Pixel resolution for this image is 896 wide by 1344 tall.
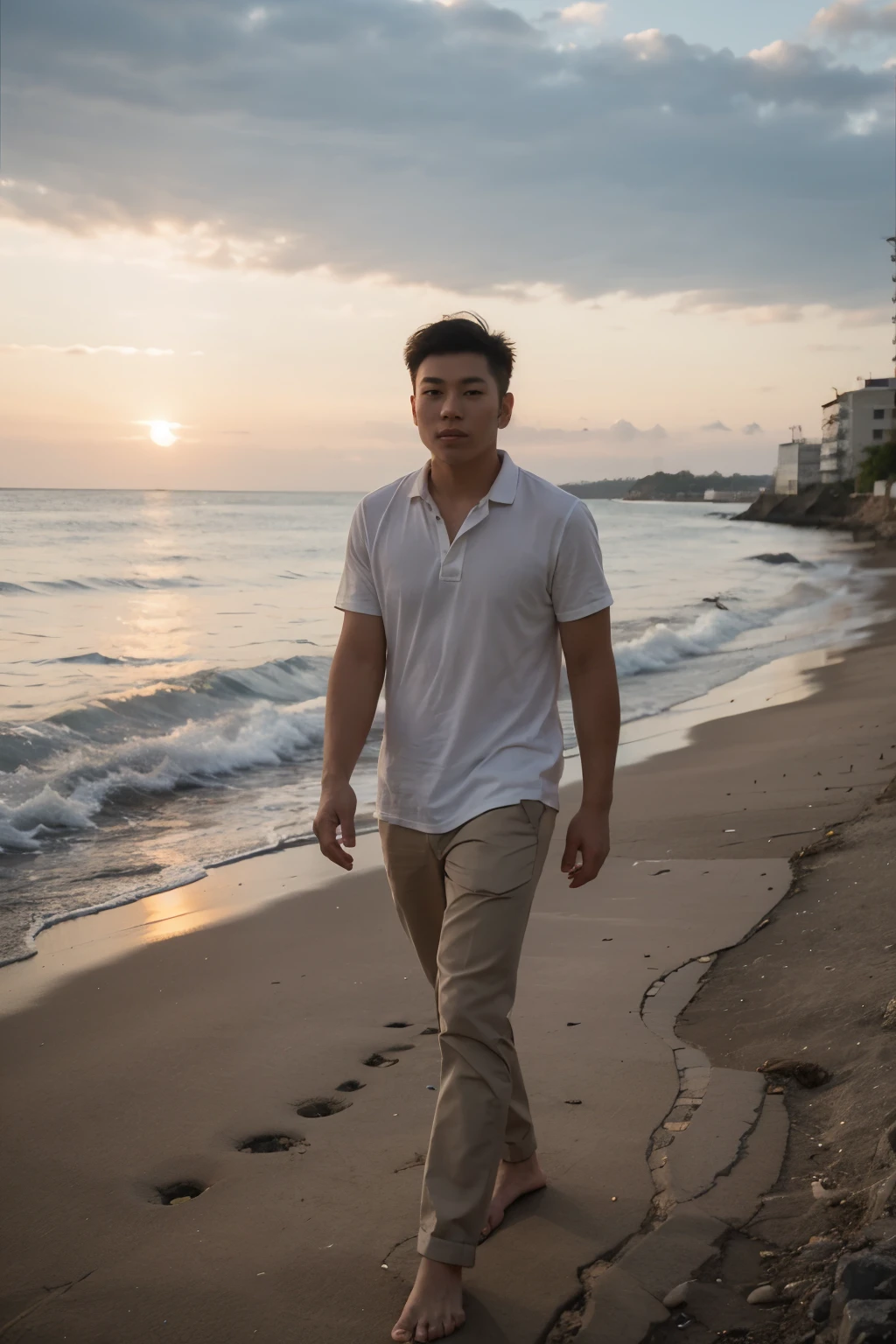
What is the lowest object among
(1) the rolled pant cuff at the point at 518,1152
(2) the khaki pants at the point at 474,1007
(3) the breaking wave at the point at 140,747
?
(3) the breaking wave at the point at 140,747

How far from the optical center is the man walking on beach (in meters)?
2.51

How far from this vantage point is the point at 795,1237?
8.62ft

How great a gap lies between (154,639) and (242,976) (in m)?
14.7

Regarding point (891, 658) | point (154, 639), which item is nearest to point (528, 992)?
point (891, 658)

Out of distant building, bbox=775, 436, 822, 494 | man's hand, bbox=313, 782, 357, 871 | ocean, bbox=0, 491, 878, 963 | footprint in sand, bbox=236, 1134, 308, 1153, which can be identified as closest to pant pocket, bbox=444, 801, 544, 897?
man's hand, bbox=313, 782, 357, 871

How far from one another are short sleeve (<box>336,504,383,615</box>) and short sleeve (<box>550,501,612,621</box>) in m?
0.46

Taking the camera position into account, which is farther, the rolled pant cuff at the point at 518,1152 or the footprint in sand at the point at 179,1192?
the footprint in sand at the point at 179,1192

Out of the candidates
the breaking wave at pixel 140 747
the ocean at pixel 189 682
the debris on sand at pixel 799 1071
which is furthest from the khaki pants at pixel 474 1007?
the breaking wave at pixel 140 747

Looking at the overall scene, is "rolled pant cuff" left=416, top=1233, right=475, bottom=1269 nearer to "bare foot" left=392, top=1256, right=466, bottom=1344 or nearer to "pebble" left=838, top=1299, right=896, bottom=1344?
"bare foot" left=392, top=1256, right=466, bottom=1344

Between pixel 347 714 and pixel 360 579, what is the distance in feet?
→ 1.11

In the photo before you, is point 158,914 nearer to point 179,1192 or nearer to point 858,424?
point 179,1192

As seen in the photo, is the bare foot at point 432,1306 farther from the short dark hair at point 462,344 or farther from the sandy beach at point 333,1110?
the short dark hair at point 462,344

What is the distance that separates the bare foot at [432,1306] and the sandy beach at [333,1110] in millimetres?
64

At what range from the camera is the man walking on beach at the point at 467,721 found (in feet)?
8.25
